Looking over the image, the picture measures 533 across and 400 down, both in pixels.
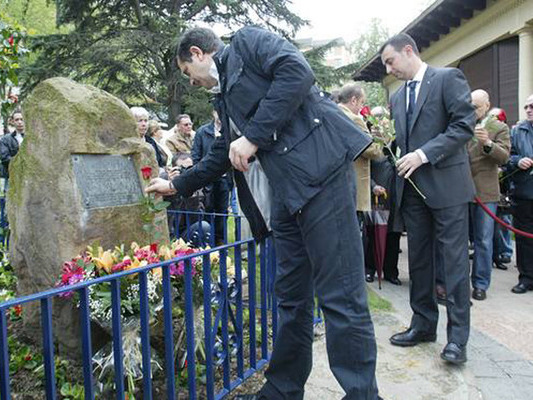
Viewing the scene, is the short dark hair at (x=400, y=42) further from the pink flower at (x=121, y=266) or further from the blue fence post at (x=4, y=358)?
the blue fence post at (x=4, y=358)

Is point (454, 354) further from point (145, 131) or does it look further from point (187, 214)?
point (145, 131)

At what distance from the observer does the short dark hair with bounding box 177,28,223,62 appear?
93.6 inches

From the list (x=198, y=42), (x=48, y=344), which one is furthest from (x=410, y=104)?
(x=48, y=344)

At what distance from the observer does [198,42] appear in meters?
2.38

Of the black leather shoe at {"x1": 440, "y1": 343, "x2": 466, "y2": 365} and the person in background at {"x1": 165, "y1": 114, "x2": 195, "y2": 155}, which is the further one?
the person in background at {"x1": 165, "y1": 114, "x2": 195, "y2": 155}

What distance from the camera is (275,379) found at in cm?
246

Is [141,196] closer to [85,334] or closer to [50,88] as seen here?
[50,88]

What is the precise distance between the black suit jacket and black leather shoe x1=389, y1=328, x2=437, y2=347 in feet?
2.89

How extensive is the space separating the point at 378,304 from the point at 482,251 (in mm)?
1176

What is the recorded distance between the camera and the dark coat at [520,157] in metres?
5.14

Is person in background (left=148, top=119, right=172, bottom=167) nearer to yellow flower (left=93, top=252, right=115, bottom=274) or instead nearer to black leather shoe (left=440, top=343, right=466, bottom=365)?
yellow flower (left=93, top=252, right=115, bottom=274)

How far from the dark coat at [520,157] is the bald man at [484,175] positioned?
1.11 ft

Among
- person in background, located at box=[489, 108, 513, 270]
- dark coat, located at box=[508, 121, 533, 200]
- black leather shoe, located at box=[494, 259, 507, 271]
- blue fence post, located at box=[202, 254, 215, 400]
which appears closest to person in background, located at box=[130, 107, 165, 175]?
blue fence post, located at box=[202, 254, 215, 400]

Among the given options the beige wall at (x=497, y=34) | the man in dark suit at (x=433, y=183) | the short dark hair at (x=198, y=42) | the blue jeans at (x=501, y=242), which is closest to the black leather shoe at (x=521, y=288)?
the blue jeans at (x=501, y=242)
